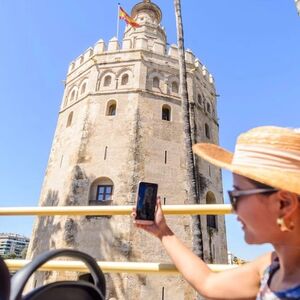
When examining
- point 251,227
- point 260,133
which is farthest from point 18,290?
point 260,133

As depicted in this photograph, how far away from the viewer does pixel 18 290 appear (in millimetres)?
897

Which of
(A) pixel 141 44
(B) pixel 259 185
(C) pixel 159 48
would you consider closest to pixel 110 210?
(B) pixel 259 185

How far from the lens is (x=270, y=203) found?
102cm

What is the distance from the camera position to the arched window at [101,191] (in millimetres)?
14086

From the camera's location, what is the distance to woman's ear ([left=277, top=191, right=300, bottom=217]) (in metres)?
0.98

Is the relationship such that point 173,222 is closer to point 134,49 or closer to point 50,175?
point 50,175

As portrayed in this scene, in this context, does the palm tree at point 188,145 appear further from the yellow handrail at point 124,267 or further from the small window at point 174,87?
the yellow handrail at point 124,267

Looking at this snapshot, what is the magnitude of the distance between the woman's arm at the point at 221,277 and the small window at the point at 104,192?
12.9 meters

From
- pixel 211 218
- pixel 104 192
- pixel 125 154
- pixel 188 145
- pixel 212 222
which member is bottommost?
pixel 212 222

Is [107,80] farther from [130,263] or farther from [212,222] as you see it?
[130,263]

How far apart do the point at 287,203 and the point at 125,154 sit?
1374cm

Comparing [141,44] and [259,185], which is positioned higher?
[141,44]

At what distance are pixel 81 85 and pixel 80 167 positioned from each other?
613cm

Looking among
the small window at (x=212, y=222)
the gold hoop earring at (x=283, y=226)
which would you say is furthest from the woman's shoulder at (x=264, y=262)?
the small window at (x=212, y=222)
